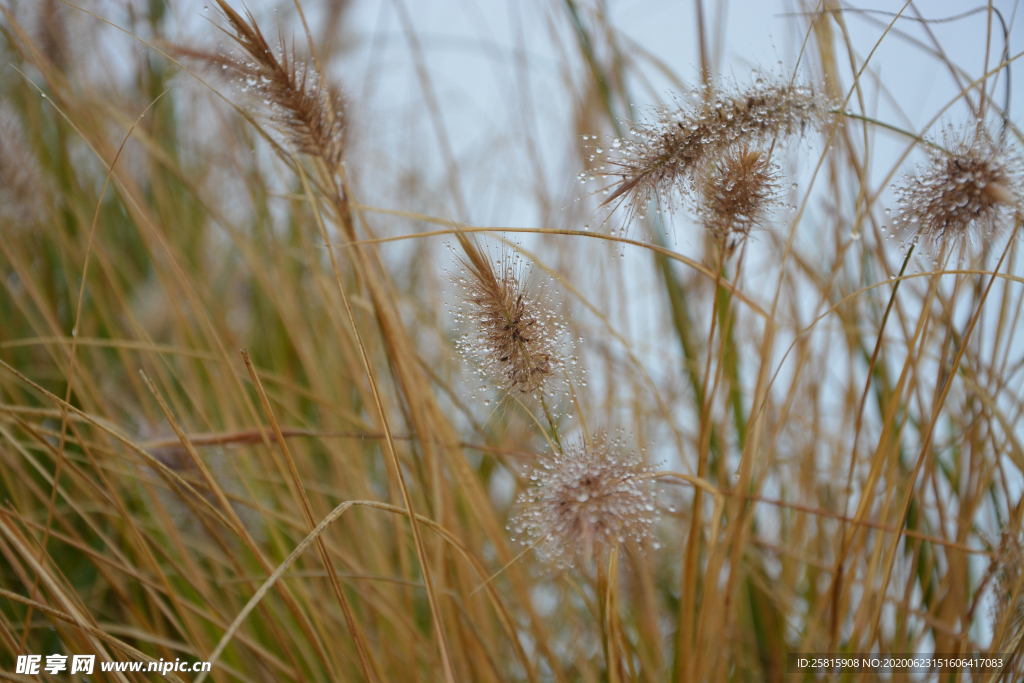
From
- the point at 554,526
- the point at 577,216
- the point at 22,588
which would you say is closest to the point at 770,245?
the point at 577,216

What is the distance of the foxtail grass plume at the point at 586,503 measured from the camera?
267 millimetres

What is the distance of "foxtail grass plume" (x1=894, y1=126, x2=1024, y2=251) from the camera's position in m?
0.31

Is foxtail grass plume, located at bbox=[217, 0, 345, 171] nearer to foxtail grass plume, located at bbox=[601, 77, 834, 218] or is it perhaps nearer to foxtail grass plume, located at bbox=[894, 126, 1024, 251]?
foxtail grass plume, located at bbox=[601, 77, 834, 218]

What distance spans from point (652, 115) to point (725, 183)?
0.06 metres

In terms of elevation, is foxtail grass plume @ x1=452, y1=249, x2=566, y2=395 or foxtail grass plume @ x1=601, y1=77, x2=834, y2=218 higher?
foxtail grass plume @ x1=601, y1=77, x2=834, y2=218

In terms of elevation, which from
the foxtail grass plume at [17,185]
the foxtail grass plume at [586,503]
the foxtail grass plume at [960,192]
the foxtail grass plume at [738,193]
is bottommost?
the foxtail grass plume at [586,503]

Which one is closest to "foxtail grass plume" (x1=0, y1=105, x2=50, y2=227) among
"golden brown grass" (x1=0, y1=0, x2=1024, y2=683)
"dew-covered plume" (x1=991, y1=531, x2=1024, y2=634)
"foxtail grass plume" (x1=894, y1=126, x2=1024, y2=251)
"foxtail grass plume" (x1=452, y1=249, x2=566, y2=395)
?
"golden brown grass" (x1=0, y1=0, x2=1024, y2=683)

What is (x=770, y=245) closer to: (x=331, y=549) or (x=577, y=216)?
(x=577, y=216)

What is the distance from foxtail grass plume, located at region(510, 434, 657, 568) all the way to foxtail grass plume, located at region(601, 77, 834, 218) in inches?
5.4

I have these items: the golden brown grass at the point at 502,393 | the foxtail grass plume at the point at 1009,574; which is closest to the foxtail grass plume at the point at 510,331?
the golden brown grass at the point at 502,393

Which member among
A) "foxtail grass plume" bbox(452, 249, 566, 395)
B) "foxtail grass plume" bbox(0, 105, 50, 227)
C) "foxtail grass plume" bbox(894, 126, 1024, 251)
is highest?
"foxtail grass plume" bbox(0, 105, 50, 227)

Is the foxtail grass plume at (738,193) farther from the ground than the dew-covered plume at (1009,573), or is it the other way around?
the foxtail grass plume at (738,193)

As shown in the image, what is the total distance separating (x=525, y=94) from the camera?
0.70m

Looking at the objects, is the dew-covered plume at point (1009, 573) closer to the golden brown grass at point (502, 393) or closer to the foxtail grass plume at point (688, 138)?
the golden brown grass at point (502, 393)
